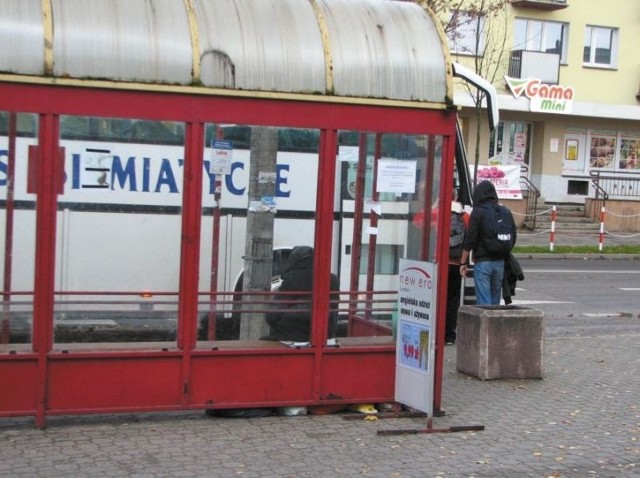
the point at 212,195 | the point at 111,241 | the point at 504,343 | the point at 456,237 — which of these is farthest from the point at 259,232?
Answer: the point at 456,237

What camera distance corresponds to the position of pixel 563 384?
28.7ft

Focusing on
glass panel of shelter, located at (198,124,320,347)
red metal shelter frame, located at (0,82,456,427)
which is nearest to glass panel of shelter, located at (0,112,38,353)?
red metal shelter frame, located at (0,82,456,427)

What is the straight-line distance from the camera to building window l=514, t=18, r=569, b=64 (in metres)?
32.3

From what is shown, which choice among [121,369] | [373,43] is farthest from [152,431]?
[373,43]

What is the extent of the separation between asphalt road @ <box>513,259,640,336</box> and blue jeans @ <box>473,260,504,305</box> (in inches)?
99.6

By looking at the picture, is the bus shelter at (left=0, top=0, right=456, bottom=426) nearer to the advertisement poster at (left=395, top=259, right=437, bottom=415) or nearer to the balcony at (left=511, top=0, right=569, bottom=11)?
the advertisement poster at (left=395, top=259, right=437, bottom=415)

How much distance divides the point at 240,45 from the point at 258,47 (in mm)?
136

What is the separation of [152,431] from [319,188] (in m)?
2.18

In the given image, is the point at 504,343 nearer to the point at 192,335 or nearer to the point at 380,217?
the point at 380,217

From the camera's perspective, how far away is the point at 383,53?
6984mm

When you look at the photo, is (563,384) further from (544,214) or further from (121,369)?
(544,214)

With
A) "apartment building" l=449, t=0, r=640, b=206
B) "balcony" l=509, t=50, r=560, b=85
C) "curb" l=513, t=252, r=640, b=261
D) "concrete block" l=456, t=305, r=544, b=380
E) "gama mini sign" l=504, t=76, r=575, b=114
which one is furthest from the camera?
"apartment building" l=449, t=0, r=640, b=206

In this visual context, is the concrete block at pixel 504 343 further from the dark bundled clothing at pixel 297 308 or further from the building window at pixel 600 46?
the building window at pixel 600 46

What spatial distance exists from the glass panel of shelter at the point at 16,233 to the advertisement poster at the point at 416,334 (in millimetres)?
2768
